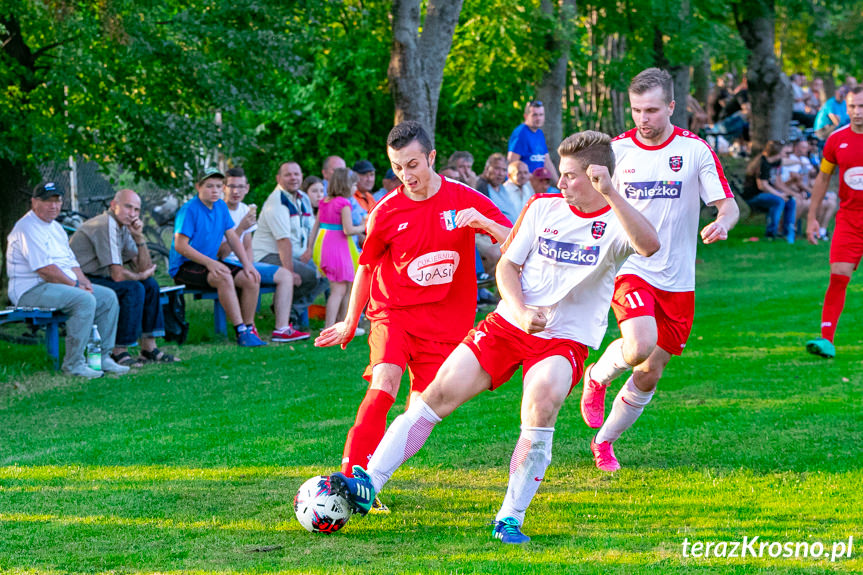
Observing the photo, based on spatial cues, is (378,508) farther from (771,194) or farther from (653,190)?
(771,194)

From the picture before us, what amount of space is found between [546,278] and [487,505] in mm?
1274

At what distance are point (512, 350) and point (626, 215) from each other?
0.84 m

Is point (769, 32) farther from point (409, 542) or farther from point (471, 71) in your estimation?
point (409, 542)

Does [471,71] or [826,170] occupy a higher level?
[471,71]

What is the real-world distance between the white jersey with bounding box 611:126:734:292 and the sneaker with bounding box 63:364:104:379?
5.44 meters

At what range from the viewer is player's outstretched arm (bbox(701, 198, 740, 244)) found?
5.88 meters

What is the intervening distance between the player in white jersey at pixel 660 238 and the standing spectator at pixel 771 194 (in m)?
17.0

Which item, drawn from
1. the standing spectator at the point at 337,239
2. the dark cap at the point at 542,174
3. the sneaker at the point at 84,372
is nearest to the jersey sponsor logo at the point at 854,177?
the dark cap at the point at 542,174

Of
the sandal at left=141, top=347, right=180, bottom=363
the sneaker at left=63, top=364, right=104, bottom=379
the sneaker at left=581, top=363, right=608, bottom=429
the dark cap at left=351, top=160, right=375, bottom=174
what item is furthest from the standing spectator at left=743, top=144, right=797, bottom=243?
the sneaker at left=581, top=363, right=608, bottom=429

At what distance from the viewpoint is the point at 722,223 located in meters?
6.04

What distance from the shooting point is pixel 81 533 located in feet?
17.1

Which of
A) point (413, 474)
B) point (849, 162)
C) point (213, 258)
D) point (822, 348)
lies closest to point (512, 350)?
point (413, 474)

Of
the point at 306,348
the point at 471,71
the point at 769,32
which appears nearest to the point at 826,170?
the point at 306,348

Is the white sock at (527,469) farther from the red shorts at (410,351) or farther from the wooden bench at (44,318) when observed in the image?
the wooden bench at (44,318)
